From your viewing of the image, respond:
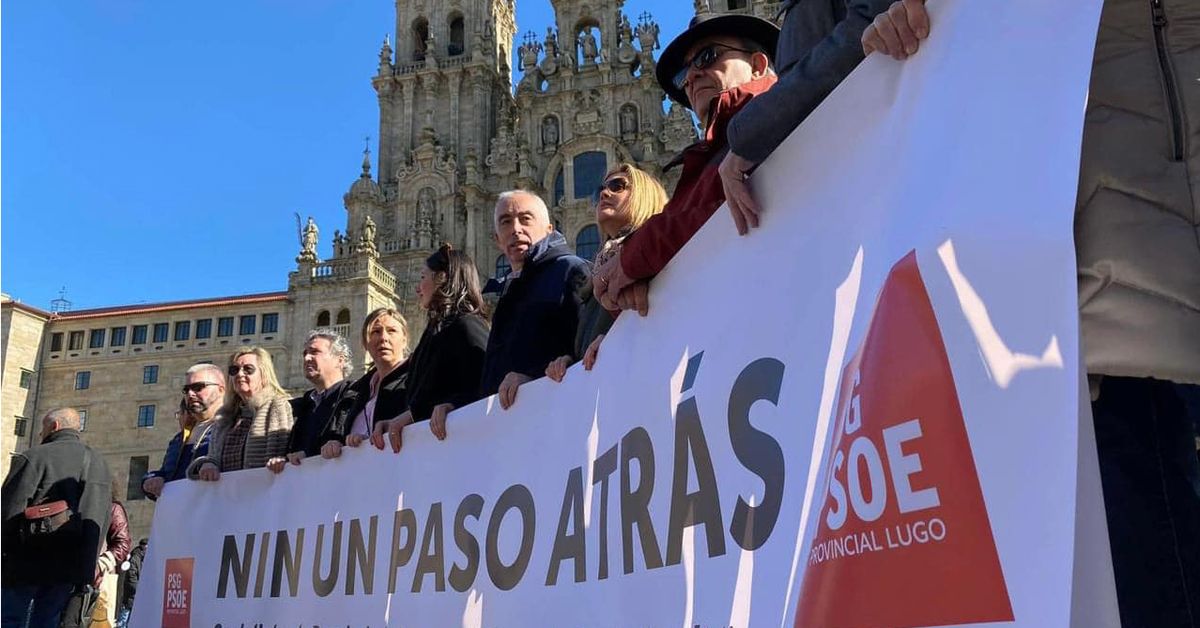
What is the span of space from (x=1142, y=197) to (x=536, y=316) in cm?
304

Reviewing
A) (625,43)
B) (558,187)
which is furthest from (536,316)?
(625,43)

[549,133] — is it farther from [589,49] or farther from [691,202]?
[691,202]

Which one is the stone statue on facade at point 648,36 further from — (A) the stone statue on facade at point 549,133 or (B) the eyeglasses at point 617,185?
(B) the eyeglasses at point 617,185

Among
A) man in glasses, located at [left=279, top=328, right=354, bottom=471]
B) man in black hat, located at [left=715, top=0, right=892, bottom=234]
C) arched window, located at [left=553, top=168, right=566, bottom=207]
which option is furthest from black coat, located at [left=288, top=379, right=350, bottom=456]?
arched window, located at [left=553, top=168, right=566, bottom=207]

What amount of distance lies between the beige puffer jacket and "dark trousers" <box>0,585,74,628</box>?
6555 millimetres

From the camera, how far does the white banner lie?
1.47m

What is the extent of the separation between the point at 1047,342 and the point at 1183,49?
815 millimetres

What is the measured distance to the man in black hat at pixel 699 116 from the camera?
294 centimetres

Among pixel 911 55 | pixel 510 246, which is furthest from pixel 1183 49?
pixel 510 246

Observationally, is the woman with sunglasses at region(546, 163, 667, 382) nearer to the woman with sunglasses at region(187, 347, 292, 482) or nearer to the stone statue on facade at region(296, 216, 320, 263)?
the woman with sunglasses at region(187, 347, 292, 482)

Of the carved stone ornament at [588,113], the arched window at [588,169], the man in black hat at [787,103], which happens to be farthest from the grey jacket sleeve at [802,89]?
the carved stone ornament at [588,113]

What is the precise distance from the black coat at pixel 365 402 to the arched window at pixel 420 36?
36022 millimetres

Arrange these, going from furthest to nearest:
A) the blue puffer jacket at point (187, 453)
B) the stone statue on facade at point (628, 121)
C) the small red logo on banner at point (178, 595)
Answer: the stone statue on facade at point (628, 121)
the blue puffer jacket at point (187, 453)
the small red logo on banner at point (178, 595)

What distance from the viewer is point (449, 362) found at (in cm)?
495
